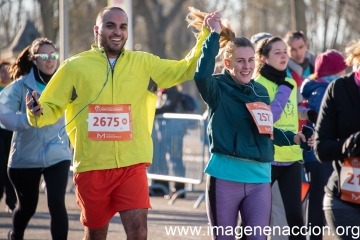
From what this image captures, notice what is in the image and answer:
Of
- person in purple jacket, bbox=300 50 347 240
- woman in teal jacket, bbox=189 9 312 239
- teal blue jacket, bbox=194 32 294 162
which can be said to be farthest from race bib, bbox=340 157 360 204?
person in purple jacket, bbox=300 50 347 240

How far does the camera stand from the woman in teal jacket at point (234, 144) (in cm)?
551

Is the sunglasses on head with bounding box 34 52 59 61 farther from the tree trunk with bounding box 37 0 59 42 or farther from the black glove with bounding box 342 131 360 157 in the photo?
the tree trunk with bounding box 37 0 59 42

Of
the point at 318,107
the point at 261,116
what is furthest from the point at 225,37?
the point at 318,107

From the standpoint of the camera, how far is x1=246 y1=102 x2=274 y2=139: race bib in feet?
18.6

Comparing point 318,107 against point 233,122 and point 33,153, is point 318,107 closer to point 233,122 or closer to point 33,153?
point 233,122

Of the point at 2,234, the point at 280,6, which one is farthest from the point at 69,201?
the point at 280,6

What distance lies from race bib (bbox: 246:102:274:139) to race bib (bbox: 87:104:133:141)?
2.87ft

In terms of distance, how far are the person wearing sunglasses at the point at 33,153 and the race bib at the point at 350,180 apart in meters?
2.97

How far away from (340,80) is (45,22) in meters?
25.2

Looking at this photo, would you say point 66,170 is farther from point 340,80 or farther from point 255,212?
point 340,80

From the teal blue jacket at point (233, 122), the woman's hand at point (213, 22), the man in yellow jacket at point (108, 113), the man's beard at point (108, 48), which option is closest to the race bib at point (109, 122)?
the man in yellow jacket at point (108, 113)

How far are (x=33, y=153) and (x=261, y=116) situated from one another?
2.52 metres

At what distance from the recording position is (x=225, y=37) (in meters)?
6.20

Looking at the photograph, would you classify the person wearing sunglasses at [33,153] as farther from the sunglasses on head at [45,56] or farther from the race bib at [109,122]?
the race bib at [109,122]
